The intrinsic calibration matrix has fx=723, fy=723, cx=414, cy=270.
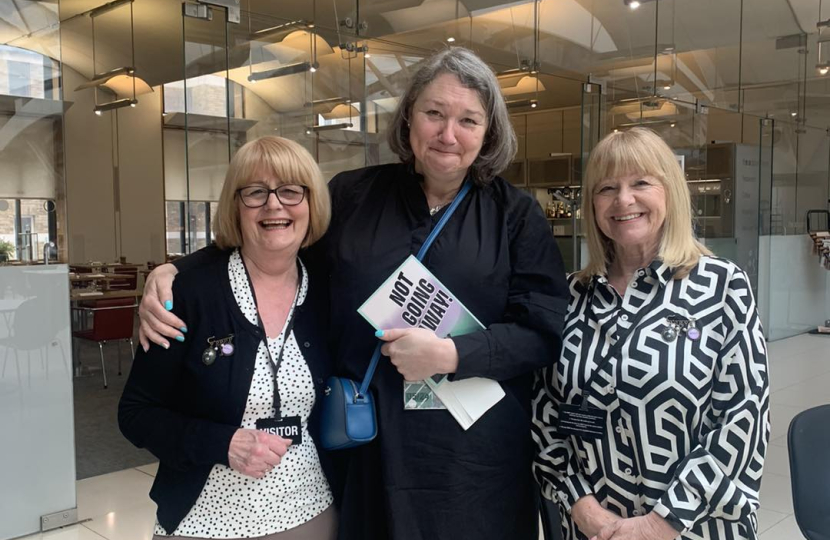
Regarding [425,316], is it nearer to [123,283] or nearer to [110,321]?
[110,321]

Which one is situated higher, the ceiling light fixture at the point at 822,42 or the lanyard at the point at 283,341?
the ceiling light fixture at the point at 822,42

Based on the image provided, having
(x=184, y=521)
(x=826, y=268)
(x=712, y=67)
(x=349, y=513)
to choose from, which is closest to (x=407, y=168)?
(x=349, y=513)

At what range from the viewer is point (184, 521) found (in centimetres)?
157

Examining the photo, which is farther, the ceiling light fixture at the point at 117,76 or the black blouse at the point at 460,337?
the ceiling light fixture at the point at 117,76

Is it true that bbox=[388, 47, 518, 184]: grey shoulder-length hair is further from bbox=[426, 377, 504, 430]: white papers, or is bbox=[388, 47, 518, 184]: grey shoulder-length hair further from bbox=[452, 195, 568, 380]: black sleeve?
bbox=[426, 377, 504, 430]: white papers

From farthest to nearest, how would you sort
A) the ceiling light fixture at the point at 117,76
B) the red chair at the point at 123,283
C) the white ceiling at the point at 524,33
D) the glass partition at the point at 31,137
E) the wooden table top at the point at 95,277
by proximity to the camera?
the red chair at the point at 123,283 → the ceiling light fixture at the point at 117,76 → the wooden table top at the point at 95,277 → the white ceiling at the point at 524,33 → the glass partition at the point at 31,137

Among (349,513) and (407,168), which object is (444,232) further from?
(349,513)

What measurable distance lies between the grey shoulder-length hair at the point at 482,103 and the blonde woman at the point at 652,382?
223 millimetres

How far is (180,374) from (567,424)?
866 millimetres

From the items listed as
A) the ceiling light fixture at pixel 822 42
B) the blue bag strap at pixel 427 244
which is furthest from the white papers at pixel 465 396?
the ceiling light fixture at pixel 822 42

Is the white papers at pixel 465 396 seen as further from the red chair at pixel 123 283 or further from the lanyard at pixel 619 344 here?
the red chair at pixel 123 283

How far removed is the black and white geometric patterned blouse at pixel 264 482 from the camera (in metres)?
1.58

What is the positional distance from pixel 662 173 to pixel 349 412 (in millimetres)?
876

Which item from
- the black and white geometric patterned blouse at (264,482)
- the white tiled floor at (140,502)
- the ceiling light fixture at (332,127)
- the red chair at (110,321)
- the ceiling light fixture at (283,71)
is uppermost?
the ceiling light fixture at (283,71)
